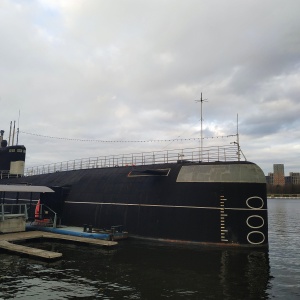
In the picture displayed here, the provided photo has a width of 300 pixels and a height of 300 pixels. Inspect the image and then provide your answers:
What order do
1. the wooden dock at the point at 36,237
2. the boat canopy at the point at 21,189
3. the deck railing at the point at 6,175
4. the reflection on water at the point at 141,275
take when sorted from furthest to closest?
the deck railing at the point at 6,175
the boat canopy at the point at 21,189
the wooden dock at the point at 36,237
the reflection on water at the point at 141,275

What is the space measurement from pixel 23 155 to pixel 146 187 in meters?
25.8

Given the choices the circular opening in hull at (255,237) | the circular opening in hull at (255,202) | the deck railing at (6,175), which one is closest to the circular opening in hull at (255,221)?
the circular opening in hull at (255,237)

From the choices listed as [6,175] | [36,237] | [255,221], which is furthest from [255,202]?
[6,175]

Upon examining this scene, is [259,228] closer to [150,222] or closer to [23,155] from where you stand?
[150,222]

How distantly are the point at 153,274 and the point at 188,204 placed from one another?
885cm

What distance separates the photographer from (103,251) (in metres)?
22.8

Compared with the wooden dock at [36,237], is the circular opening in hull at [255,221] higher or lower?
higher

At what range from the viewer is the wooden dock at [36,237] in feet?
66.0

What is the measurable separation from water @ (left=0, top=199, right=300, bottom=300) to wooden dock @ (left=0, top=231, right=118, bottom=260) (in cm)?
47

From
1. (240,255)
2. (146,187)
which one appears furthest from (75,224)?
(240,255)

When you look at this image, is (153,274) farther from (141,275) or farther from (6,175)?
(6,175)

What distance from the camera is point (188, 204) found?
2475 centimetres

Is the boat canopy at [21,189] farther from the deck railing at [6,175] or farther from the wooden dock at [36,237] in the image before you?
the deck railing at [6,175]

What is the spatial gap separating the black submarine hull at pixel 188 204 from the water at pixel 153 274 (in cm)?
147
